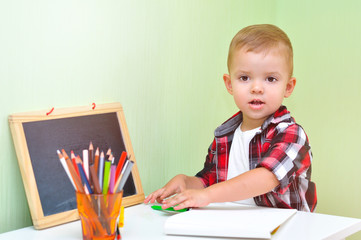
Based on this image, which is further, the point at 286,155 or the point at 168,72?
the point at 168,72

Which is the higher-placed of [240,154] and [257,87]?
[257,87]

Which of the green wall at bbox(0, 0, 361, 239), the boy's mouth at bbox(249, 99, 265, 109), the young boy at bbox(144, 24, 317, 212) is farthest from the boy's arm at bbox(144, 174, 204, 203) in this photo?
the boy's mouth at bbox(249, 99, 265, 109)

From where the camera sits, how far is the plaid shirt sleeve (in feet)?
3.09

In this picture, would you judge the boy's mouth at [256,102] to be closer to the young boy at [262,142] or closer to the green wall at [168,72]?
the young boy at [262,142]

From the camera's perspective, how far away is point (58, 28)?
2.93ft

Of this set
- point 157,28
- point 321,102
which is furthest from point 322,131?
point 157,28

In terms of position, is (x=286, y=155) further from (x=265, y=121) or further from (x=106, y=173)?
(x=106, y=173)

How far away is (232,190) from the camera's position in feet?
3.02


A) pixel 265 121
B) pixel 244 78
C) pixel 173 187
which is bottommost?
pixel 173 187

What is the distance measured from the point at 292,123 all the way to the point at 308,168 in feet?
0.38

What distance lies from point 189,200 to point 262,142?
27cm

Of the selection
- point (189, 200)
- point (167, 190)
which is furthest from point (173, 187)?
point (189, 200)

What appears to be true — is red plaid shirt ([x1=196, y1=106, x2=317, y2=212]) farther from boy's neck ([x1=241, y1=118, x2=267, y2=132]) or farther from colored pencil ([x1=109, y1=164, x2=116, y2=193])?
colored pencil ([x1=109, y1=164, x2=116, y2=193])

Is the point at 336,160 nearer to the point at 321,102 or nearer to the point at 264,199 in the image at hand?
the point at 321,102
